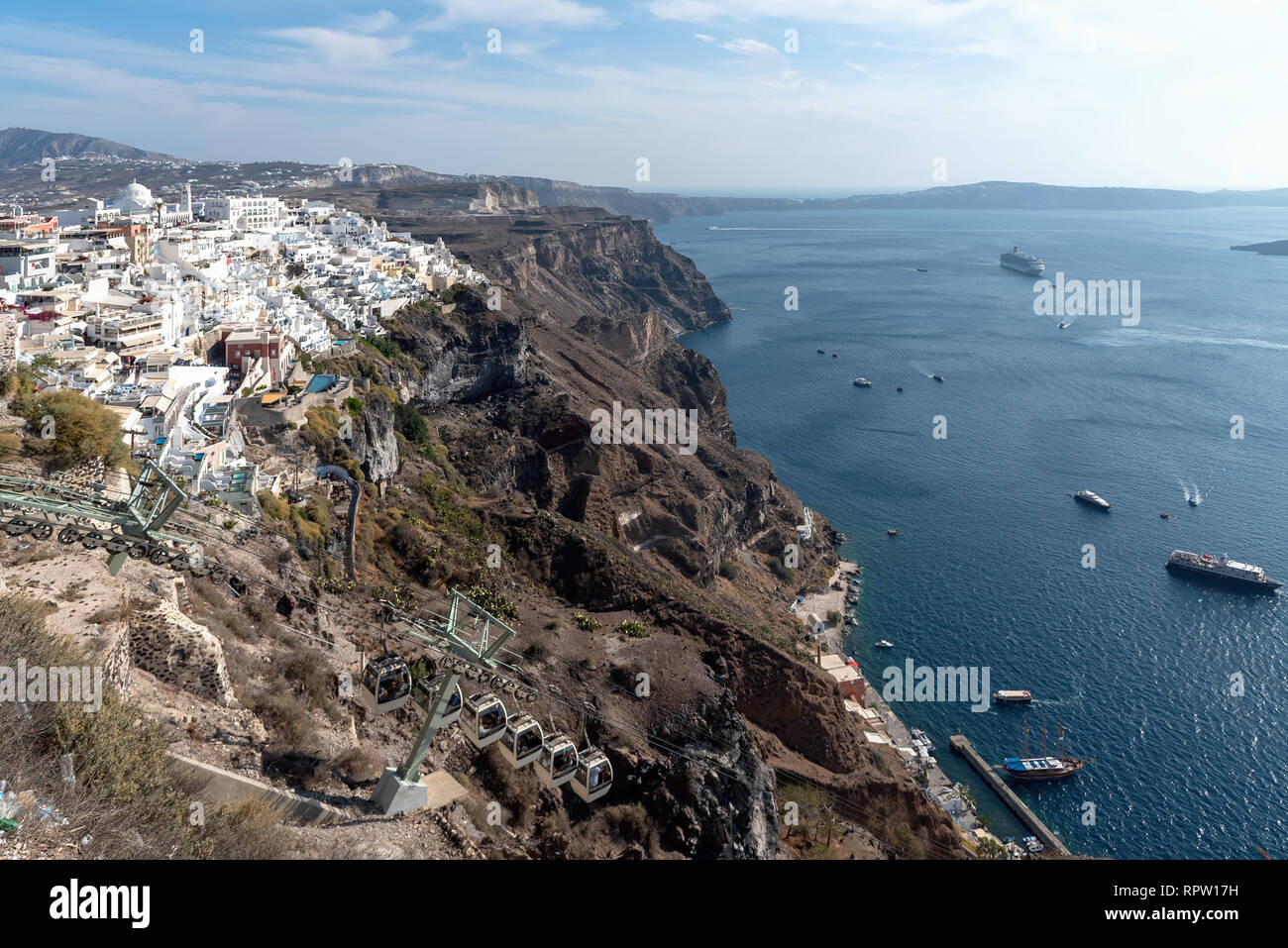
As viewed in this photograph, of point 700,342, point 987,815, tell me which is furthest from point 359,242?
point 987,815

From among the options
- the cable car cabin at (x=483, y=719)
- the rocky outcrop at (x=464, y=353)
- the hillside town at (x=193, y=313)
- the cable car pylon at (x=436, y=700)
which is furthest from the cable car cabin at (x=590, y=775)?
the rocky outcrop at (x=464, y=353)

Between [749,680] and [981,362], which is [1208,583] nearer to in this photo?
[749,680]

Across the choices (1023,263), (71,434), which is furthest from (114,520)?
(1023,263)

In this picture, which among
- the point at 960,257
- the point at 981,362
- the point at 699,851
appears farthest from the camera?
the point at 960,257

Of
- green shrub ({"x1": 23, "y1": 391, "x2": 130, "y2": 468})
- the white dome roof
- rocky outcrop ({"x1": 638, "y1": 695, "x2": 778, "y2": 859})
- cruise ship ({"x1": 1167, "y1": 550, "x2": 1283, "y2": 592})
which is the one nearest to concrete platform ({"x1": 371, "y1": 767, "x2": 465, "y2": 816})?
rocky outcrop ({"x1": 638, "y1": 695, "x2": 778, "y2": 859})

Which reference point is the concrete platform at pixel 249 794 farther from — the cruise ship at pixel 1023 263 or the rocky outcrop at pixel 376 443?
the cruise ship at pixel 1023 263
